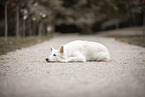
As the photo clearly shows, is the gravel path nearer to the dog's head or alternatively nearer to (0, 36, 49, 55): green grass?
the dog's head

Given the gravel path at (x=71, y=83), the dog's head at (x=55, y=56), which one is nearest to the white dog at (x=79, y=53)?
the dog's head at (x=55, y=56)

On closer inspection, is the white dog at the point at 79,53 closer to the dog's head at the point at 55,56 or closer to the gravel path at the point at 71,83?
the dog's head at the point at 55,56

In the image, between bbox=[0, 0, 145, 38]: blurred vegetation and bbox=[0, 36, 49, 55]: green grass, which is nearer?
bbox=[0, 36, 49, 55]: green grass

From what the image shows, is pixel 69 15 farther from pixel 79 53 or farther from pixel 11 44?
pixel 79 53

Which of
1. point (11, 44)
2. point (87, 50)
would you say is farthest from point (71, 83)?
point (11, 44)

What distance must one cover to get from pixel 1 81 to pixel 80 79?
5.40 ft

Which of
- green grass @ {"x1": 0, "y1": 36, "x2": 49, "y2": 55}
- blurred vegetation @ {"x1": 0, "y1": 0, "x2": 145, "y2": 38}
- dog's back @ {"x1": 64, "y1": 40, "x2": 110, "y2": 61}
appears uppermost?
blurred vegetation @ {"x1": 0, "y1": 0, "x2": 145, "y2": 38}

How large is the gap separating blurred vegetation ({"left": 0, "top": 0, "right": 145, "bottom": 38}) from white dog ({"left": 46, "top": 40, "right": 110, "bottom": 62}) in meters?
13.0

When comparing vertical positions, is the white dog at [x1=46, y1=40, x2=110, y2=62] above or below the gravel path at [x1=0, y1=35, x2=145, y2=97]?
above

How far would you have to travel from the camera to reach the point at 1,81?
14.8 feet

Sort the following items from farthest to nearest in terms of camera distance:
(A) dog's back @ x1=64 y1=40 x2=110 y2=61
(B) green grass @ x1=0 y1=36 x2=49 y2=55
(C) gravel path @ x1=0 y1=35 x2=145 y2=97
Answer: (B) green grass @ x1=0 y1=36 x2=49 y2=55 → (A) dog's back @ x1=64 y1=40 x2=110 y2=61 → (C) gravel path @ x1=0 y1=35 x2=145 y2=97

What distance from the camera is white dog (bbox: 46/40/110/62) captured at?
6.71 m

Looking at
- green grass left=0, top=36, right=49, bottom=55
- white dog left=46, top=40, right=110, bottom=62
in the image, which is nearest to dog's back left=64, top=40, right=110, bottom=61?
white dog left=46, top=40, right=110, bottom=62

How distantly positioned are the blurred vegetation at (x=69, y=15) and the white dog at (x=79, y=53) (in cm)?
1301
